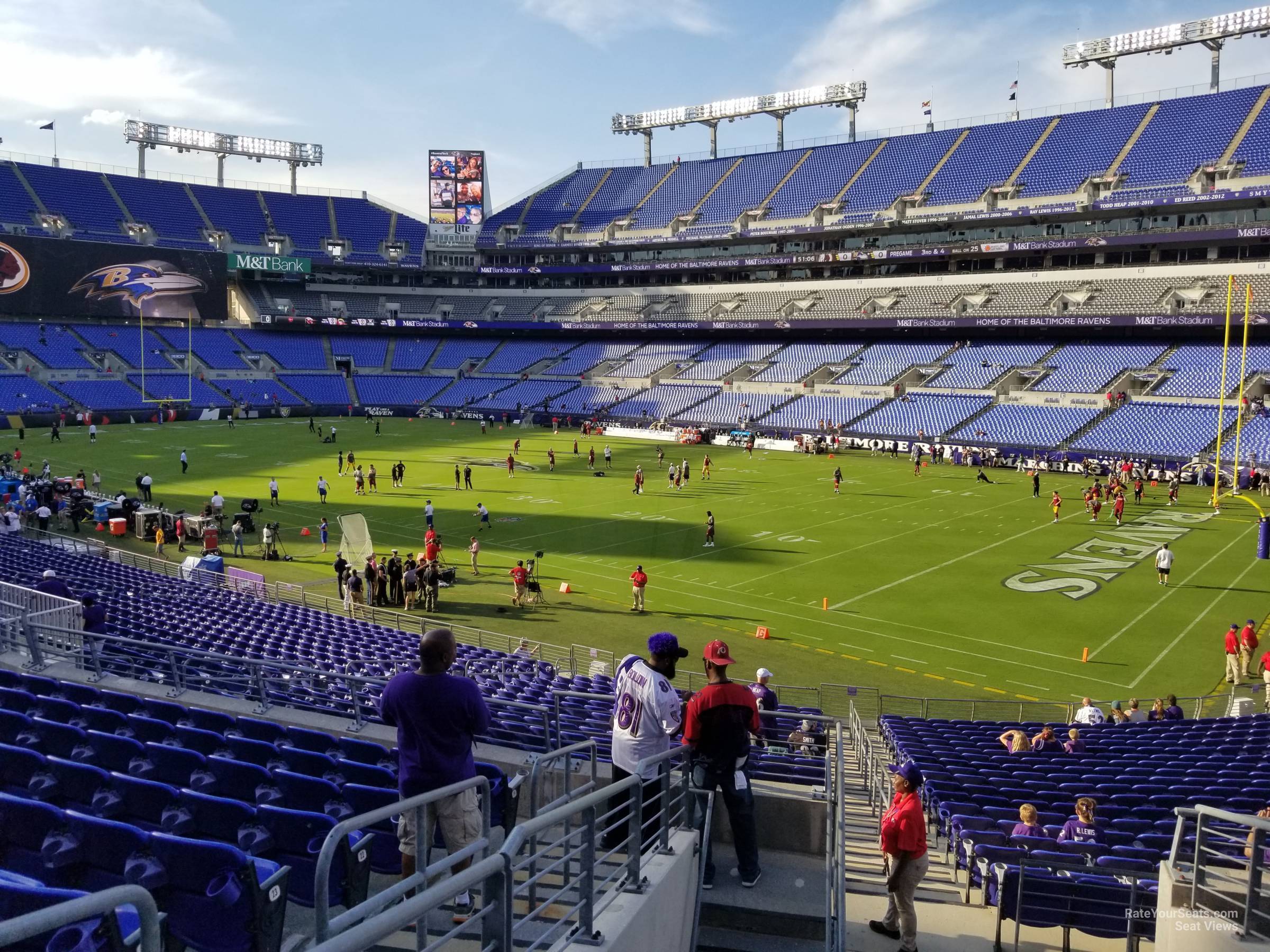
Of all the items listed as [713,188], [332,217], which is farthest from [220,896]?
[332,217]

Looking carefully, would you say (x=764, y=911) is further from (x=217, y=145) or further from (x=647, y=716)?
(x=217, y=145)

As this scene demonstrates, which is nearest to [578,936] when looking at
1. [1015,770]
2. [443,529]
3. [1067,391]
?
[1015,770]

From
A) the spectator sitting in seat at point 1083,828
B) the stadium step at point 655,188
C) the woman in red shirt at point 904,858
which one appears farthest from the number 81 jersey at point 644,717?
the stadium step at point 655,188

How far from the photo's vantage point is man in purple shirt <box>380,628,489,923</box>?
5535 mm

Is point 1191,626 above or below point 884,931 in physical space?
below

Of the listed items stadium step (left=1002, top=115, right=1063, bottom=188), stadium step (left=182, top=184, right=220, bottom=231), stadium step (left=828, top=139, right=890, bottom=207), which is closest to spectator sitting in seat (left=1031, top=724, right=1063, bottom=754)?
stadium step (left=1002, top=115, right=1063, bottom=188)

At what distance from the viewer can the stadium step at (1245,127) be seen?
206 ft

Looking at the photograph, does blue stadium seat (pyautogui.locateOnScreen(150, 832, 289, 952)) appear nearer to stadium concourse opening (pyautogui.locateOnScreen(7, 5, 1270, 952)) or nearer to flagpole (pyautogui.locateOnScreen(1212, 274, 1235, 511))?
stadium concourse opening (pyautogui.locateOnScreen(7, 5, 1270, 952))

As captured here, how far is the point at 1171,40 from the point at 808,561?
65198 millimetres

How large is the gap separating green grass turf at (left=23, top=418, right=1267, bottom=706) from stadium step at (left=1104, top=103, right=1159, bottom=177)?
29753 millimetres

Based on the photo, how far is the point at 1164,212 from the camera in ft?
210

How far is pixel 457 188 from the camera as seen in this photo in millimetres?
95875

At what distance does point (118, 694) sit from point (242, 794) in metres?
3.01

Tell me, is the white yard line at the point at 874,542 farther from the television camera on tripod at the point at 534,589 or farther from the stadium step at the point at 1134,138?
the stadium step at the point at 1134,138
